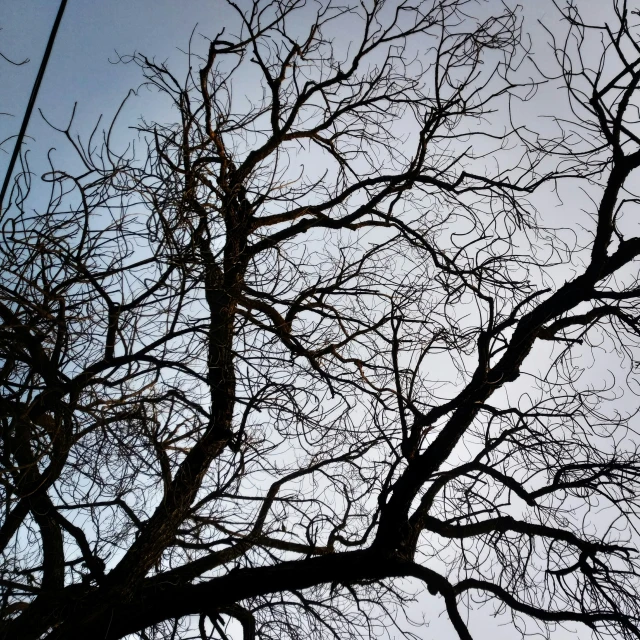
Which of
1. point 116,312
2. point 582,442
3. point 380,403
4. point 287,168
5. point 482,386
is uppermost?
point 287,168

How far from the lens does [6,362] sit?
10.2 ft

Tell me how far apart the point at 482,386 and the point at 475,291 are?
1.99ft

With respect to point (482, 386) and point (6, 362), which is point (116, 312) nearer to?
point (6, 362)

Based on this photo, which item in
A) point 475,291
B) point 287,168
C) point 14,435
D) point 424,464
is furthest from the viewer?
point 287,168

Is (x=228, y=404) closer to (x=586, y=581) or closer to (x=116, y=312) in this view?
(x=116, y=312)

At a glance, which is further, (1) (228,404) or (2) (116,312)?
(1) (228,404)

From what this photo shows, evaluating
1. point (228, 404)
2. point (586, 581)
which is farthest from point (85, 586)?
point (586, 581)

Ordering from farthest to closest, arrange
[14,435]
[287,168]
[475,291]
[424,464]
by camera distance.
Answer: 1. [287,168]
2. [475,291]
3. [424,464]
4. [14,435]

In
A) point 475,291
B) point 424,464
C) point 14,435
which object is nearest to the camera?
point 14,435

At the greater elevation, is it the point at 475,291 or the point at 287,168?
the point at 287,168

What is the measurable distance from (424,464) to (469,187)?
6.59 feet

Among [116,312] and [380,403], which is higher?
[116,312]

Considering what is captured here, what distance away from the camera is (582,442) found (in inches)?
144

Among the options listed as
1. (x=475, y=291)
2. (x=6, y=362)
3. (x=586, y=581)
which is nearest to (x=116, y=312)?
(x=6, y=362)
